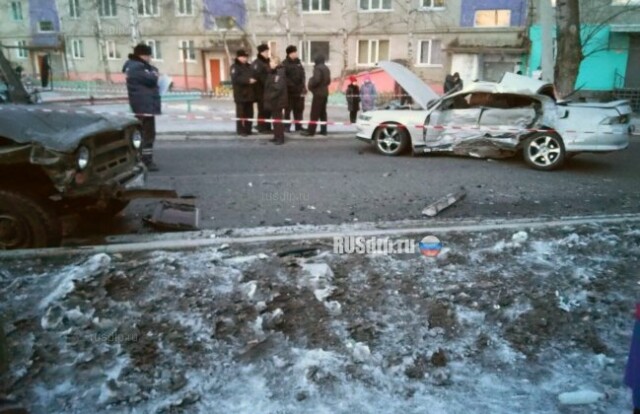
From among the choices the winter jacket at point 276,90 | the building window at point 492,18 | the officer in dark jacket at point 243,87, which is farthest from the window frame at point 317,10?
the winter jacket at point 276,90

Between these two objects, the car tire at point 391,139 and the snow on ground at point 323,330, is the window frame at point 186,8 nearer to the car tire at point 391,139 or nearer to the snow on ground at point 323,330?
the car tire at point 391,139

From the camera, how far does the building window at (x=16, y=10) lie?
40281 millimetres

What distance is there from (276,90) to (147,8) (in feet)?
97.5

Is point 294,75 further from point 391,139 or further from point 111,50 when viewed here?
point 111,50

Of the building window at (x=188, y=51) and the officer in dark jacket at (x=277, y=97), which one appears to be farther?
the building window at (x=188, y=51)

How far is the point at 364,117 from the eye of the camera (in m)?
10.3

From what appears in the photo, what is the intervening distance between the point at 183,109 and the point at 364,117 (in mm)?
11251

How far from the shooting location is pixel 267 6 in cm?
3250

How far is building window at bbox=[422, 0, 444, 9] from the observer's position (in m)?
29.5

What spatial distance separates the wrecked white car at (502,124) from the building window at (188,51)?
2689 cm

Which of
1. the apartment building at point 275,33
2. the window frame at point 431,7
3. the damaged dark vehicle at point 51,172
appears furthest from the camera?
the window frame at point 431,7

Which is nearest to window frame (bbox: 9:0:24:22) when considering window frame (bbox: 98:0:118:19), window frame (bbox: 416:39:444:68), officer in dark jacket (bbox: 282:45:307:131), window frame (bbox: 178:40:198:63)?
window frame (bbox: 98:0:118:19)

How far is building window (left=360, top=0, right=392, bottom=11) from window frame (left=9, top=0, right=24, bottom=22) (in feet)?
93.4

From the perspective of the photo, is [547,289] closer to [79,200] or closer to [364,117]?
[79,200]
